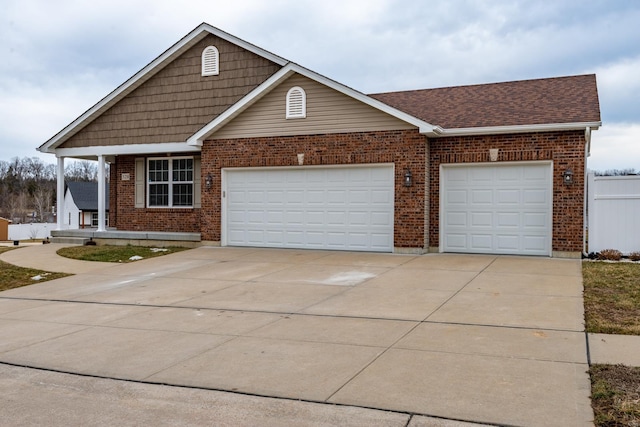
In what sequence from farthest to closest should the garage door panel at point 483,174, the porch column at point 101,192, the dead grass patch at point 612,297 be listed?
the porch column at point 101,192
the garage door panel at point 483,174
the dead grass patch at point 612,297

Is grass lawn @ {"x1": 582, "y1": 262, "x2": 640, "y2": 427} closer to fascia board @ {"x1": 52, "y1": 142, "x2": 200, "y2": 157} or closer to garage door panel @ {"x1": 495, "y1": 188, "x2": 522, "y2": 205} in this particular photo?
garage door panel @ {"x1": 495, "y1": 188, "x2": 522, "y2": 205}

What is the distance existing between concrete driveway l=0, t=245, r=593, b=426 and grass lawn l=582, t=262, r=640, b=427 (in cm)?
13

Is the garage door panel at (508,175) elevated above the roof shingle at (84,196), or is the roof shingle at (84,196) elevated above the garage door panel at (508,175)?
the garage door panel at (508,175)

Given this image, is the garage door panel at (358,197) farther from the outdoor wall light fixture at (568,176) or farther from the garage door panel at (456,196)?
the outdoor wall light fixture at (568,176)

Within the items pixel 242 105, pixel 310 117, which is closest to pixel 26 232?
pixel 242 105

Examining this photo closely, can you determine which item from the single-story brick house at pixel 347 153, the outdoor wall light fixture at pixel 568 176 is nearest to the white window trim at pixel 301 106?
the single-story brick house at pixel 347 153

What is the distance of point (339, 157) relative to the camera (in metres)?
16.0

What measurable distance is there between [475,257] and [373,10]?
7030 mm

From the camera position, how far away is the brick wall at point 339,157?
49.7 feet

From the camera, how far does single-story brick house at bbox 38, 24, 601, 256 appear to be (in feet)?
48.0

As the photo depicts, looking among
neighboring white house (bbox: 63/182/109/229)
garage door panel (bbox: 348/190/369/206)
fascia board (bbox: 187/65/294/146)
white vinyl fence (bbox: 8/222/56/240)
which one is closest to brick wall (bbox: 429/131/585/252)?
garage door panel (bbox: 348/190/369/206)

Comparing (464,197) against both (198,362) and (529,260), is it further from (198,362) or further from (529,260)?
(198,362)

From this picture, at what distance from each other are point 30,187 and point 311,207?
79279 mm

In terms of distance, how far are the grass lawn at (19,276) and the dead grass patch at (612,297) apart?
35.6 ft
